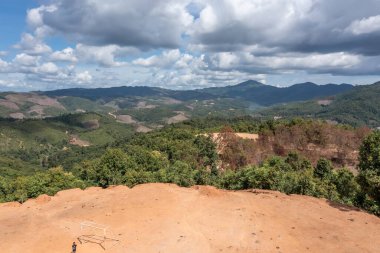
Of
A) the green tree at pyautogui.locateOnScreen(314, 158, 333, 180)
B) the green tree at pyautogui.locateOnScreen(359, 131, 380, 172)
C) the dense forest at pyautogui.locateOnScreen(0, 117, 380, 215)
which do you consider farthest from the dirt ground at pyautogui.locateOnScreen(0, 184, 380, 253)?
the green tree at pyautogui.locateOnScreen(314, 158, 333, 180)

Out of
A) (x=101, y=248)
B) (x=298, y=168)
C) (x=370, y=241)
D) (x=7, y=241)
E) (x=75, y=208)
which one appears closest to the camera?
(x=370, y=241)

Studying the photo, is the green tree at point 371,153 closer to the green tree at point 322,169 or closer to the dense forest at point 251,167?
the dense forest at point 251,167

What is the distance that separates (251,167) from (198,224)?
21715 mm

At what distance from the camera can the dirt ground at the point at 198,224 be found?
30484 mm

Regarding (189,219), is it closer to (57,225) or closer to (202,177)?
(57,225)

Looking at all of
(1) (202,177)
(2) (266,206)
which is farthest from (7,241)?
(1) (202,177)

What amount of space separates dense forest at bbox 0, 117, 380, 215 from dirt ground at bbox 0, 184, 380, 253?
6.43 meters

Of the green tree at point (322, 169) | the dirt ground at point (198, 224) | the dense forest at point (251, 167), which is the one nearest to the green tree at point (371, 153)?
the dense forest at point (251, 167)

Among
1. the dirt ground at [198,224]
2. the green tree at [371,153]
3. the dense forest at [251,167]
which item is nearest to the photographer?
the dirt ground at [198,224]

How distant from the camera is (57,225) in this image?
37.5 metres

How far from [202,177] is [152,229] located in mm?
26814

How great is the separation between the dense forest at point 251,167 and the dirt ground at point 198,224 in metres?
6.43

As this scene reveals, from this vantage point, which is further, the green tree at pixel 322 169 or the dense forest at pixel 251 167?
the green tree at pixel 322 169

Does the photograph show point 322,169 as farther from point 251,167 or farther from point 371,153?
point 371,153
